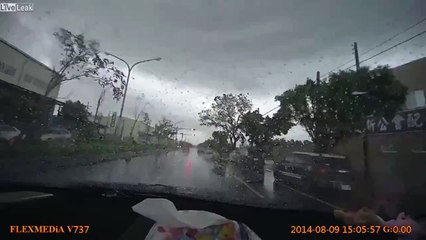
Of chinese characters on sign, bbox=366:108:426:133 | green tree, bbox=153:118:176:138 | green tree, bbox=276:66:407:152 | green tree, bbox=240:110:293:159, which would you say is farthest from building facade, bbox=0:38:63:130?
chinese characters on sign, bbox=366:108:426:133

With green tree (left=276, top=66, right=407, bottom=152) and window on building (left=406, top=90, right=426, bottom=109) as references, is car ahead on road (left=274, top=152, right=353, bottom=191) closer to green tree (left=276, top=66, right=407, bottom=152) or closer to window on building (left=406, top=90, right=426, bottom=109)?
green tree (left=276, top=66, right=407, bottom=152)

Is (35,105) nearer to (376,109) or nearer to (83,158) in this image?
(83,158)

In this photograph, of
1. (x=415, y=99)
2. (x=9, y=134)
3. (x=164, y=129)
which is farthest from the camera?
(x=164, y=129)

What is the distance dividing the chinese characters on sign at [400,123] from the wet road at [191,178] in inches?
27.6

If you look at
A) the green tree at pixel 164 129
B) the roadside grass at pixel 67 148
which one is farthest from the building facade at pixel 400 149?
the roadside grass at pixel 67 148

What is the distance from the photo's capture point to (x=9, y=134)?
2.26 metres

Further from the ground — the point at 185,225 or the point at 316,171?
the point at 316,171

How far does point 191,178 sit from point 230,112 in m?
0.65

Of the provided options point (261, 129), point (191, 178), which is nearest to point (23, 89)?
point (191, 178)

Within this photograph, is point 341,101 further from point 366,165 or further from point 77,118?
point 77,118

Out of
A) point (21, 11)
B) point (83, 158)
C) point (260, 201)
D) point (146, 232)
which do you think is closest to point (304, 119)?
point (260, 201)

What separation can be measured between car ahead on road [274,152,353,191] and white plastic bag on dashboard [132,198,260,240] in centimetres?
73

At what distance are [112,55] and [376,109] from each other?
2.00m

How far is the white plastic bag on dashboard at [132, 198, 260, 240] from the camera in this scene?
1727mm
